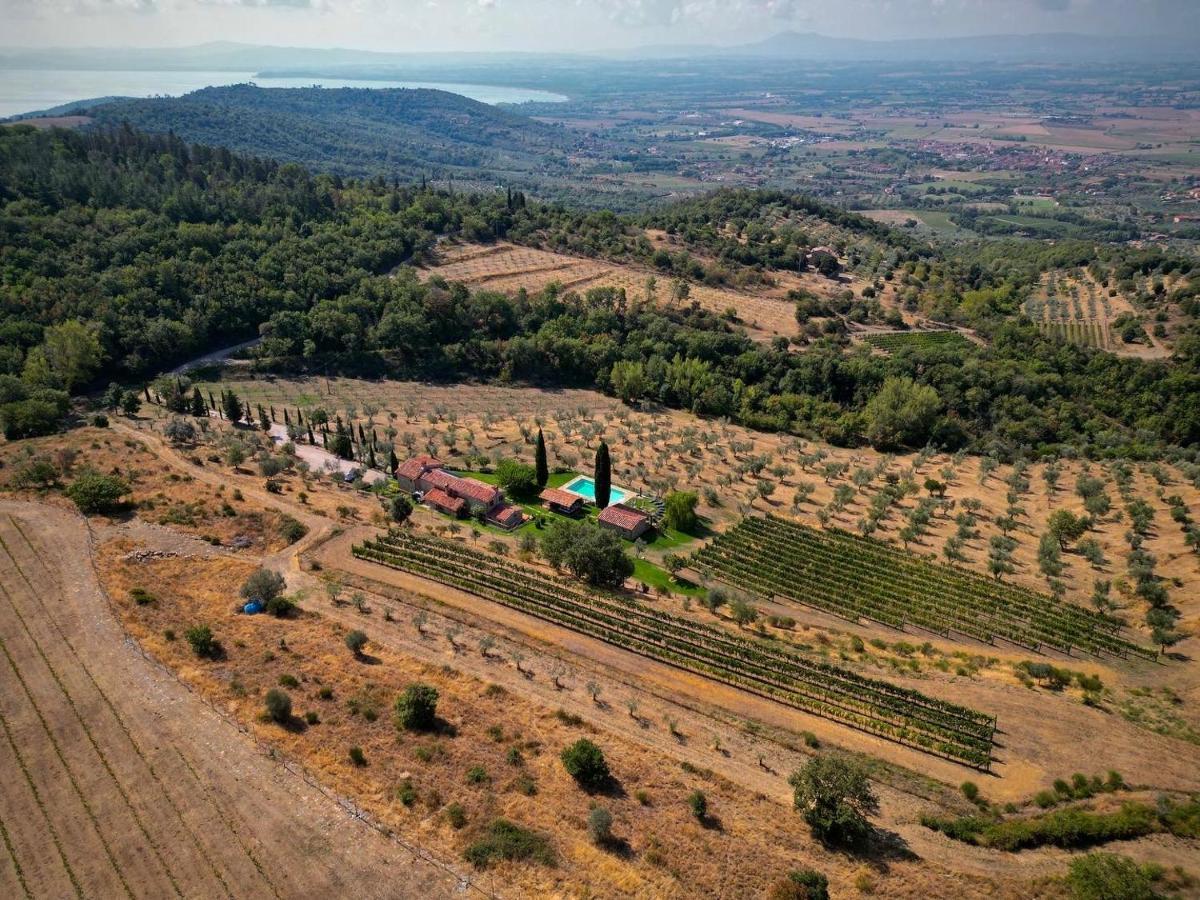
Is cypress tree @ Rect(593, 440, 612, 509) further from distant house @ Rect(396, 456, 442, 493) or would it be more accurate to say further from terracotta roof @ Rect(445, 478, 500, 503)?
distant house @ Rect(396, 456, 442, 493)

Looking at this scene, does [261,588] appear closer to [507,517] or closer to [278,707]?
[278,707]

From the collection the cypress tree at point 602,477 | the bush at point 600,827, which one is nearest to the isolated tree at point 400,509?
the cypress tree at point 602,477

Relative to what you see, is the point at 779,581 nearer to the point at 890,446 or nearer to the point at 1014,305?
the point at 890,446

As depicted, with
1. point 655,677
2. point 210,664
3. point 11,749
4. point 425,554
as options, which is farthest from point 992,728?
point 11,749

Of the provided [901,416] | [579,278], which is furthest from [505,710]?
[579,278]

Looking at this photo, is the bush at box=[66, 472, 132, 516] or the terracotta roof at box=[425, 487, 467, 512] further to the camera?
the terracotta roof at box=[425, 487, 467, 512]

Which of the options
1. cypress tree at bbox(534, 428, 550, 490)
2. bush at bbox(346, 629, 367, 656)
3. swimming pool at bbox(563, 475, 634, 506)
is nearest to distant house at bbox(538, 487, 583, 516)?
→ swimming pool at bbox(563, 475, 634, 506)

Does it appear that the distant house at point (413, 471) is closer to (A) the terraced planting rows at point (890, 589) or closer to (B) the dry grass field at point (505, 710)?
(B) the dry grass field at point (505, 710)
